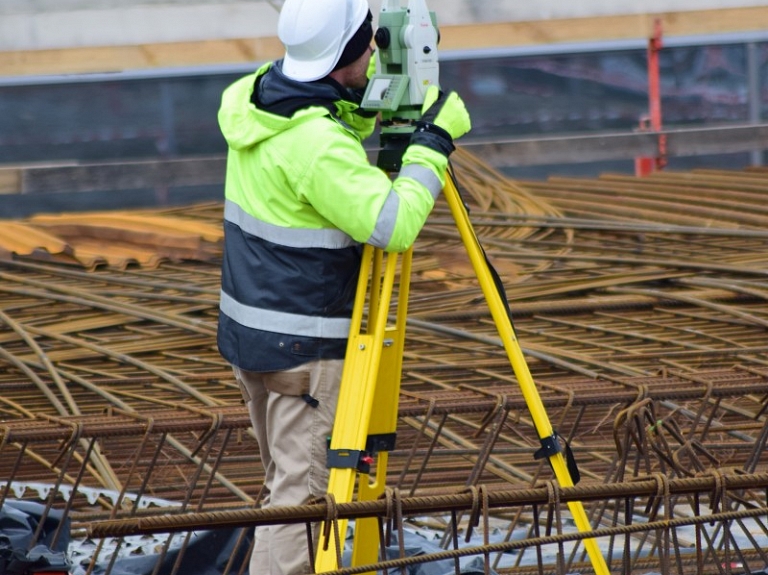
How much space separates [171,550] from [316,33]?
6.24ft

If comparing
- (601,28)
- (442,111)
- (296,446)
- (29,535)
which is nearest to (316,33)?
(442,111)

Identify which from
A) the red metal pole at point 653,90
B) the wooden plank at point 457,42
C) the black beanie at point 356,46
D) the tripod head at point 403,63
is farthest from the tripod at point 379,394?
the wooden plank at point 457,42

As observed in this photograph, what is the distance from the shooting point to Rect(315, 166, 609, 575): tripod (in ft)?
10.5

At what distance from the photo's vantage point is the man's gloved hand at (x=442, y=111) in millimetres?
3213

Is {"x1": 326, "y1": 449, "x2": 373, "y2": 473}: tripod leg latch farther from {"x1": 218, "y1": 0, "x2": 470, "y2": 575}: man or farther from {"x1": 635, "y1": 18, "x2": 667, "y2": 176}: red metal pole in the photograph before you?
{"x1": 635, "y1": 18, "x2": 667, "y2": 176}: red metal pole

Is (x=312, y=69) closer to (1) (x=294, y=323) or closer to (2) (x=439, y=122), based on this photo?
(2) (x=439, y=122)

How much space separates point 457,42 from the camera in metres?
11.5

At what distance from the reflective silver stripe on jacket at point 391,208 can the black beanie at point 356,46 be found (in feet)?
1.07

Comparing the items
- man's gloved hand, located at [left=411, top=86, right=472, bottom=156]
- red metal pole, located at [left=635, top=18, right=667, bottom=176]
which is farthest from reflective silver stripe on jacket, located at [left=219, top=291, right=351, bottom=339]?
red metal pole, located at [left=635, top=18, right=667, bottom=176]

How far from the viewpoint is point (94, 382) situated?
5.45m

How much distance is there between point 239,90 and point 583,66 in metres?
9.28

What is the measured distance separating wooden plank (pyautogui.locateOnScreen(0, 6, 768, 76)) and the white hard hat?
329 inches

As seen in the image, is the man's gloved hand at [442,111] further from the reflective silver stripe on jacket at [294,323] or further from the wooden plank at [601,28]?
the wooden plank at [601,28]

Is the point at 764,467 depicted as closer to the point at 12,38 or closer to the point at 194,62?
the point at 194,62
